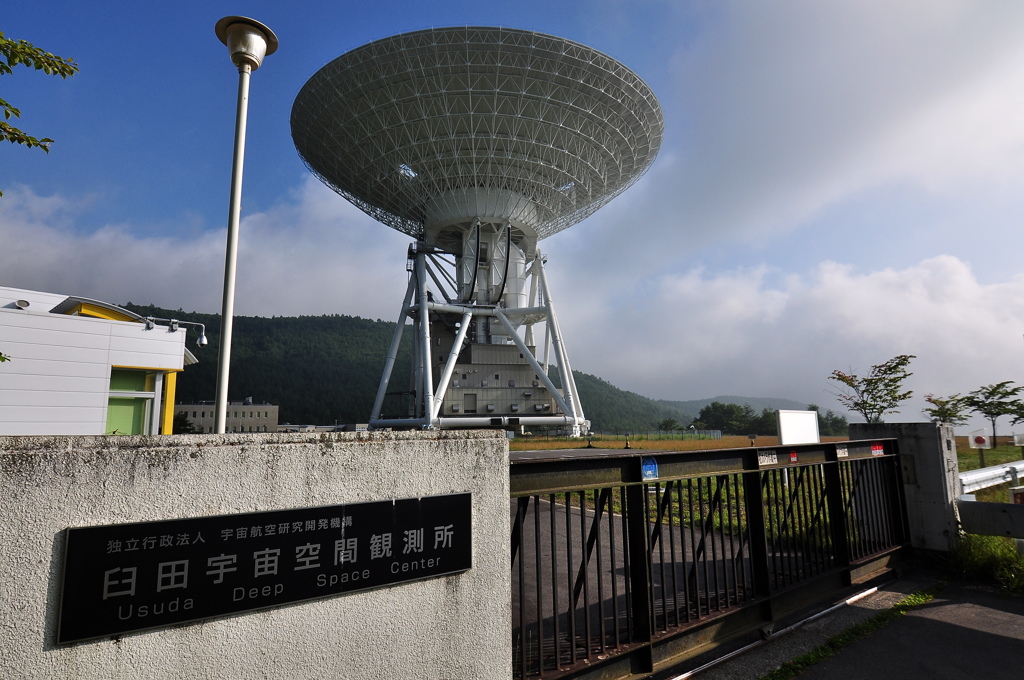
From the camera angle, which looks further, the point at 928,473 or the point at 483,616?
the point at 928,473

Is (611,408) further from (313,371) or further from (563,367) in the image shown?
(563,367)

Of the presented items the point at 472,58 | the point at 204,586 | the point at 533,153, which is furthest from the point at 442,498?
the point at 533,153

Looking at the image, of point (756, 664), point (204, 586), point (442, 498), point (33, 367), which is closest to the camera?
point (204, 586)

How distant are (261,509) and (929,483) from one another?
936 centimetres

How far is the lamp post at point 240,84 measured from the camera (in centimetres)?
463

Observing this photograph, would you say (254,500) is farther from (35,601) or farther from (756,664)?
(756,664)

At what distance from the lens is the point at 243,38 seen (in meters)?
4.88

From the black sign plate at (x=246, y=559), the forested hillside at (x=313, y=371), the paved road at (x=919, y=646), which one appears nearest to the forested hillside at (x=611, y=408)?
the forested hillside at (x=313, y=371)

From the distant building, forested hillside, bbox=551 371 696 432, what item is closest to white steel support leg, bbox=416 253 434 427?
the distant building

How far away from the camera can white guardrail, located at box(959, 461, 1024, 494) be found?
8.72 meters

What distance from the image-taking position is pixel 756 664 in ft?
16.2

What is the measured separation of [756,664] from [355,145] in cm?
3218

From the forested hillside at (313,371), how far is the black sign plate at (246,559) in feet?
259

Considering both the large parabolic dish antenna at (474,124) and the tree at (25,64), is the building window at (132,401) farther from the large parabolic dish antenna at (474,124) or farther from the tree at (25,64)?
the large parabolic dish antenna at (474,124)
